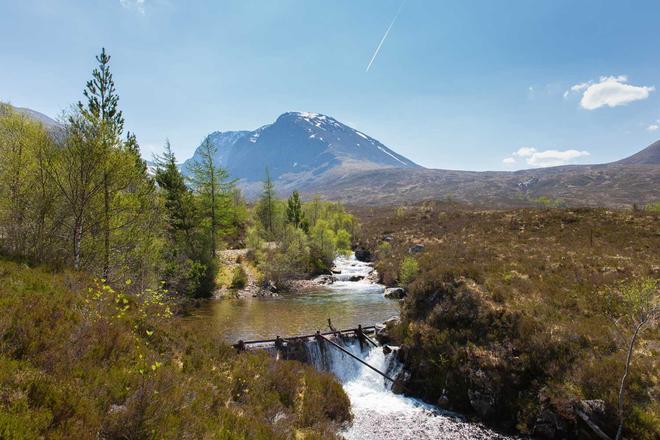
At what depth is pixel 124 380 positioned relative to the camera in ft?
→ 26.5

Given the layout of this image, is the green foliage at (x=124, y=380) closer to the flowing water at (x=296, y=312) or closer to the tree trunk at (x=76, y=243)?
the tree trunk at (x=76, y=243)

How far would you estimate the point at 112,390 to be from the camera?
7555 millimetres

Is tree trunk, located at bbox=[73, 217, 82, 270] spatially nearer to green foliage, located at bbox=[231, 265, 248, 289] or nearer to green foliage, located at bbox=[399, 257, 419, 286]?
green foliage, located at bbox=[231, 265, 248, 289]

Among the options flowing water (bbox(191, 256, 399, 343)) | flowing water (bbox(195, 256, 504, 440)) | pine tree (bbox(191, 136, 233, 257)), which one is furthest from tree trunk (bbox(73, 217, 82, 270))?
pine tree (bbox(191, 136, 233, 257))

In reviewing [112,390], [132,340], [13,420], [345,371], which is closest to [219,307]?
[345,371]

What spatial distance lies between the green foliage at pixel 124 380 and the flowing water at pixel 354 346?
1.98 m

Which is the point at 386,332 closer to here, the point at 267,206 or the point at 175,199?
the point at 175,199

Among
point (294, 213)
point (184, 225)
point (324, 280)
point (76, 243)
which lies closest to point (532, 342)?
point (76, 243)

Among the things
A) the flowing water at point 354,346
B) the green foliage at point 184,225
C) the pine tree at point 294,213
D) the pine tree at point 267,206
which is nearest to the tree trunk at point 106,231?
the flowing water at point 354,346

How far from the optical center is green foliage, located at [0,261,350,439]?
20.5ft

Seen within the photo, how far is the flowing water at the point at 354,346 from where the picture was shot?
13445 mm

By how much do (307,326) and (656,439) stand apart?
1791 centimetres

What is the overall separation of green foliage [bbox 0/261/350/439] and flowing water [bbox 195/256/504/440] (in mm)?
1979

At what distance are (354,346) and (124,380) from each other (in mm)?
14395
